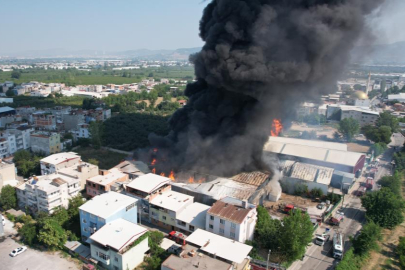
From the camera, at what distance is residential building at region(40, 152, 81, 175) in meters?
20.0

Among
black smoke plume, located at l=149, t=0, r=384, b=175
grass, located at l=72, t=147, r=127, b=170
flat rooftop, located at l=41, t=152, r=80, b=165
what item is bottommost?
grass, located at l=72, t=147, r=127, b=170

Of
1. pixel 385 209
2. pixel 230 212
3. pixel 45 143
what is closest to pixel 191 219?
pixel 230 212

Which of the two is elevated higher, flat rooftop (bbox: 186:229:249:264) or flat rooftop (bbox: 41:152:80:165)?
flat rooftop (bbox: 41:152:80:165)

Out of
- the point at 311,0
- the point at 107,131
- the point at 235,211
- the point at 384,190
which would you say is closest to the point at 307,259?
the point at 235,211

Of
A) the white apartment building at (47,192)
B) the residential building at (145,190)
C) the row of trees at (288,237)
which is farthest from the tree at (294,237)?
the white apartment building at (47,192)

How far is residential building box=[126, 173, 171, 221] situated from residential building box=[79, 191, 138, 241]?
94cm

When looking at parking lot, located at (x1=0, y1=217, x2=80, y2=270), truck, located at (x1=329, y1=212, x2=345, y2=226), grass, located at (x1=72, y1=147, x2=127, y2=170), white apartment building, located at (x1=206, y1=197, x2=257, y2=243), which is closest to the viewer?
parking lot, located at (x1=0, y1=217, x2=80, y2=270)

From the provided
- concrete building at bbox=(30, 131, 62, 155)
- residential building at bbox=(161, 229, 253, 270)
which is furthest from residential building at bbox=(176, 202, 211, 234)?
concrete building at bbox=(30, 131, 62, 155)

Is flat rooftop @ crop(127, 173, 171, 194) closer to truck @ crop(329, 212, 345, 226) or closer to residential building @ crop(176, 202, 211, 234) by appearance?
residential building @ crop(176, 202, 211, 234)

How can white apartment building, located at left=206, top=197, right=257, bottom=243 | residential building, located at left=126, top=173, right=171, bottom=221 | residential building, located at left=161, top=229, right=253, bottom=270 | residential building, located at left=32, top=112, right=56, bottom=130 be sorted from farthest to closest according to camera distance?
residential building, located at left=32, top=112, right=56, bottom=130 < residential building, located at left=126, top=173, right=171, bottom=221 < white apartment building, located at left=206, top=197, right=257, bottom=243 < residential building, located at left=161, top=229, right=253, bottom=270

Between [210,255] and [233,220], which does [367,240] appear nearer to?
[233,220]

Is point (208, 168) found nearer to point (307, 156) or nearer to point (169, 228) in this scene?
point (169, 228)

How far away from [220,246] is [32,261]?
7728 millimetres

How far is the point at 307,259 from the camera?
543 inches
